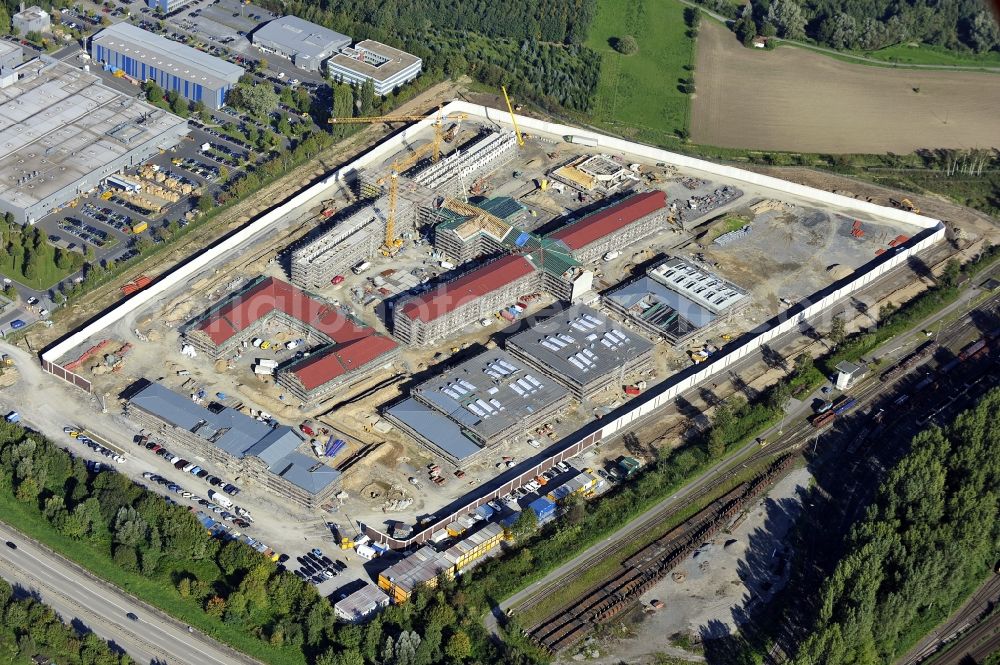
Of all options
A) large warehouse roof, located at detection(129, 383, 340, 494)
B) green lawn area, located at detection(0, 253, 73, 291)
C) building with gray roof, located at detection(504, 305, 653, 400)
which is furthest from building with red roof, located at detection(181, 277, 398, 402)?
green lawn area, located at detection(0, 253, 73, 291)

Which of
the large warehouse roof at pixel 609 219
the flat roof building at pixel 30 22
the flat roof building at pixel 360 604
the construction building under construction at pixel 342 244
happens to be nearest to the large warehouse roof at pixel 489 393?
the flat roof building at pixel 360 604

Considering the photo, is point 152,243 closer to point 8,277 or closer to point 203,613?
point 8,277

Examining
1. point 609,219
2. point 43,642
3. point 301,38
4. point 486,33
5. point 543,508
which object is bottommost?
point 43,642

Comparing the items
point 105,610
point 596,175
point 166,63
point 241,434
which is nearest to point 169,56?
point 166,63

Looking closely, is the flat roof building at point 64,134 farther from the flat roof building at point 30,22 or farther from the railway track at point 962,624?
the railway track at point 962,624

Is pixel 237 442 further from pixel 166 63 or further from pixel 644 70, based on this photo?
pixel 644 70
